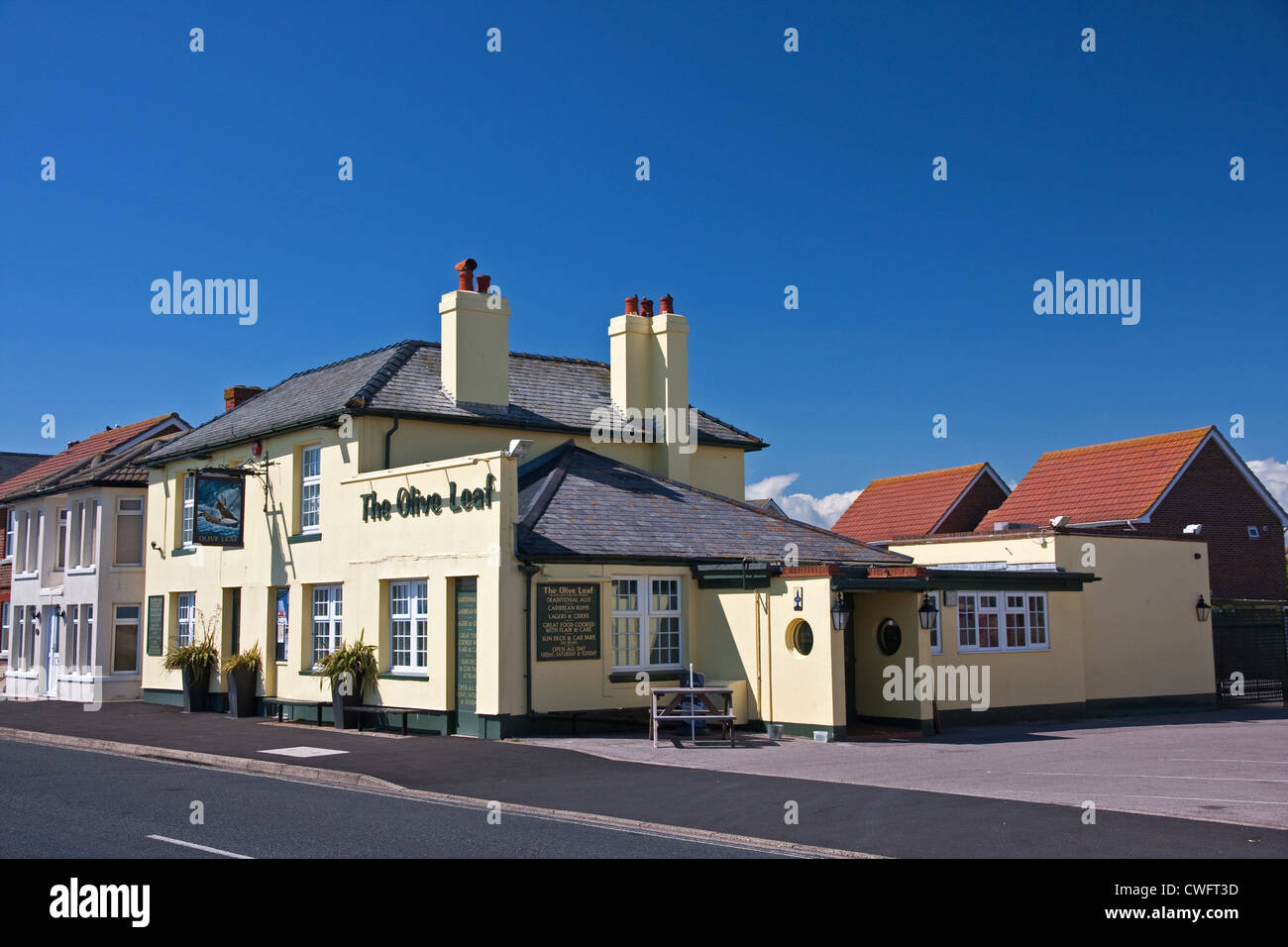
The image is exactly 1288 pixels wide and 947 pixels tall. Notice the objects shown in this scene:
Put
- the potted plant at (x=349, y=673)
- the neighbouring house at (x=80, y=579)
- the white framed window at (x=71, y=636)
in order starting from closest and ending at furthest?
the potted plant at (x=349, y=673), the neighbouring house at (x=80, y=579), the white framed window at (x=71, y=636)

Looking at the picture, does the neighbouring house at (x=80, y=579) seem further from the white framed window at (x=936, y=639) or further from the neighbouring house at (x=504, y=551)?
the white framed window at (x=936, y=639)

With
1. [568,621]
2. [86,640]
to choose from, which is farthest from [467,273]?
[86,640]

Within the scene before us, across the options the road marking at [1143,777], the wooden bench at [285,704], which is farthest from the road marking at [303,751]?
the road marking at [1143,777]

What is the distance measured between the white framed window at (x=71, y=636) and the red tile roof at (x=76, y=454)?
4.57 metres

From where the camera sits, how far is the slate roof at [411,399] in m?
24.3

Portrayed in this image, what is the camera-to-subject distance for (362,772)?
1537 centimetres

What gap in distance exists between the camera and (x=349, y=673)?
22.1 metres

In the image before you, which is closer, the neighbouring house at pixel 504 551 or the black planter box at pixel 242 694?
the neighbouring house at pixel 504 551

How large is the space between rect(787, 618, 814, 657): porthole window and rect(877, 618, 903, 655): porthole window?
1.85 metres

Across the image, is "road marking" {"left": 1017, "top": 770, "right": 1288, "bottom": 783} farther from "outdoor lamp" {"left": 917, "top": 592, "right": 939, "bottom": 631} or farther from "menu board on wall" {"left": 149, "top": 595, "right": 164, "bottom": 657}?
"menu board on wall" {"left": 149, "top": 595, "right": 164, "bottom": 657}

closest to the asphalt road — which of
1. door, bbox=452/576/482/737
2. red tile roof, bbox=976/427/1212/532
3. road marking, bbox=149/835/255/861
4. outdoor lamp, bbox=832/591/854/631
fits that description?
road marking, bbox=149/835/255/861

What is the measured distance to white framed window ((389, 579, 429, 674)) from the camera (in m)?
21.4
